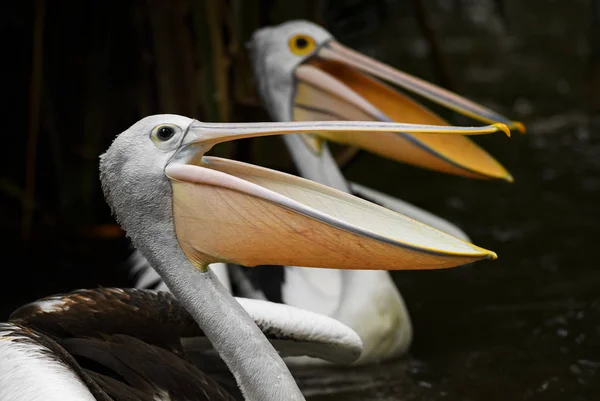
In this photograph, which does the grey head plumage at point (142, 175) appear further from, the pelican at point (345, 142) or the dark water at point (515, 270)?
the dark water at point (515, 270)

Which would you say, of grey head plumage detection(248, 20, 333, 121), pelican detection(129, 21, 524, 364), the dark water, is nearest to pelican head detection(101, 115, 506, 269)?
pelican detection(129, 21, 524, 364)

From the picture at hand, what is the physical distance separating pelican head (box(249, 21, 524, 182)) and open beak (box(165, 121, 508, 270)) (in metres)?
1.61

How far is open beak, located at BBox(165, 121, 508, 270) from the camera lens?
2.37 metres

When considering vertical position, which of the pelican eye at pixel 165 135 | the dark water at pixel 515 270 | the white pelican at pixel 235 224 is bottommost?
Answer: the dark water at pixel 515 270

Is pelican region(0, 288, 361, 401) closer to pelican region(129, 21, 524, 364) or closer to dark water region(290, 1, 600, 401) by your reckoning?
pelican region(129, 21, 524, 364)

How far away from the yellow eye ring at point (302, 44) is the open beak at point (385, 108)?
4cm

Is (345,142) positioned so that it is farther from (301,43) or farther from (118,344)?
(118,344)

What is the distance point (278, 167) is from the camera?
Result: 572cm

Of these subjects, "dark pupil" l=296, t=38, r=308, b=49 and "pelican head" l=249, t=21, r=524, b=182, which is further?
"dark pupil" l=296, t=38, r=308, b=49

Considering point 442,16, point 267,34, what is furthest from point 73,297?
point 442,16

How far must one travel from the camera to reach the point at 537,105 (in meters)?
7.42

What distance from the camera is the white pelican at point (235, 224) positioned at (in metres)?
2.39

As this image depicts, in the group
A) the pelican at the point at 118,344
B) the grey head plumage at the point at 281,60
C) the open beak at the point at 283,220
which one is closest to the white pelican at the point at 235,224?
the open beak at the point at 283,220

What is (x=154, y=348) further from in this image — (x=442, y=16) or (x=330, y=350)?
(x=442, y=16)
